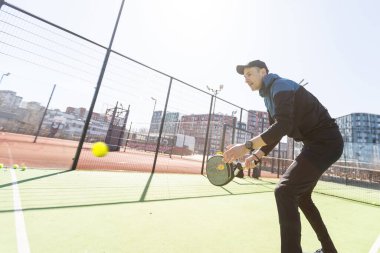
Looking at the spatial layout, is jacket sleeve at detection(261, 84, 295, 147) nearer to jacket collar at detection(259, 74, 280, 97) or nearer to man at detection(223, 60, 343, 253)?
man at detection(223, 60, 343, 253)

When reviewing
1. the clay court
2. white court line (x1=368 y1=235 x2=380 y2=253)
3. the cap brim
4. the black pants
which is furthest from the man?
the clay court

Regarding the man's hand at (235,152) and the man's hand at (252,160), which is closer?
the man's hand at (235,152)

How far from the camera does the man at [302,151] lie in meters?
2.07

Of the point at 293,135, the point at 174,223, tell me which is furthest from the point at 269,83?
the point at 174,223

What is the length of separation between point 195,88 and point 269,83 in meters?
9.57

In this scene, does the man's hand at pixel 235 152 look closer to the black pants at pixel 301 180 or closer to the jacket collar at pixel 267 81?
the black pants at pixel 301 180

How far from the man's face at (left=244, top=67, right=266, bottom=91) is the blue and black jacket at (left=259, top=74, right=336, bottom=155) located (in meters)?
0.14

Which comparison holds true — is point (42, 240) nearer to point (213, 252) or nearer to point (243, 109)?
point (213, 252)

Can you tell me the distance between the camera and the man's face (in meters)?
2.75

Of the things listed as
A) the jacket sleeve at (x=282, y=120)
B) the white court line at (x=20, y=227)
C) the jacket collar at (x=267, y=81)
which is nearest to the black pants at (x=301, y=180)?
the jacket sleeve at (x=282, y=120)

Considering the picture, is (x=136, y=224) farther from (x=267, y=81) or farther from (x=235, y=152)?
(x=267, y=81)

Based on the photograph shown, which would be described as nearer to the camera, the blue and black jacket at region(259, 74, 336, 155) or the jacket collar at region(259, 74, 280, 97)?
the blue and black jacket at region(259, 74, 336, 155)

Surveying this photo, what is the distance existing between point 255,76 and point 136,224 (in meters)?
2.66

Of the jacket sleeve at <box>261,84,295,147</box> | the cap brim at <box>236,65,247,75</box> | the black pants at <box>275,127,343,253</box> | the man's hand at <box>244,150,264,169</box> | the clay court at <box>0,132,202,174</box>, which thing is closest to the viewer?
the black pants at <box>275,127,343,253</box>
